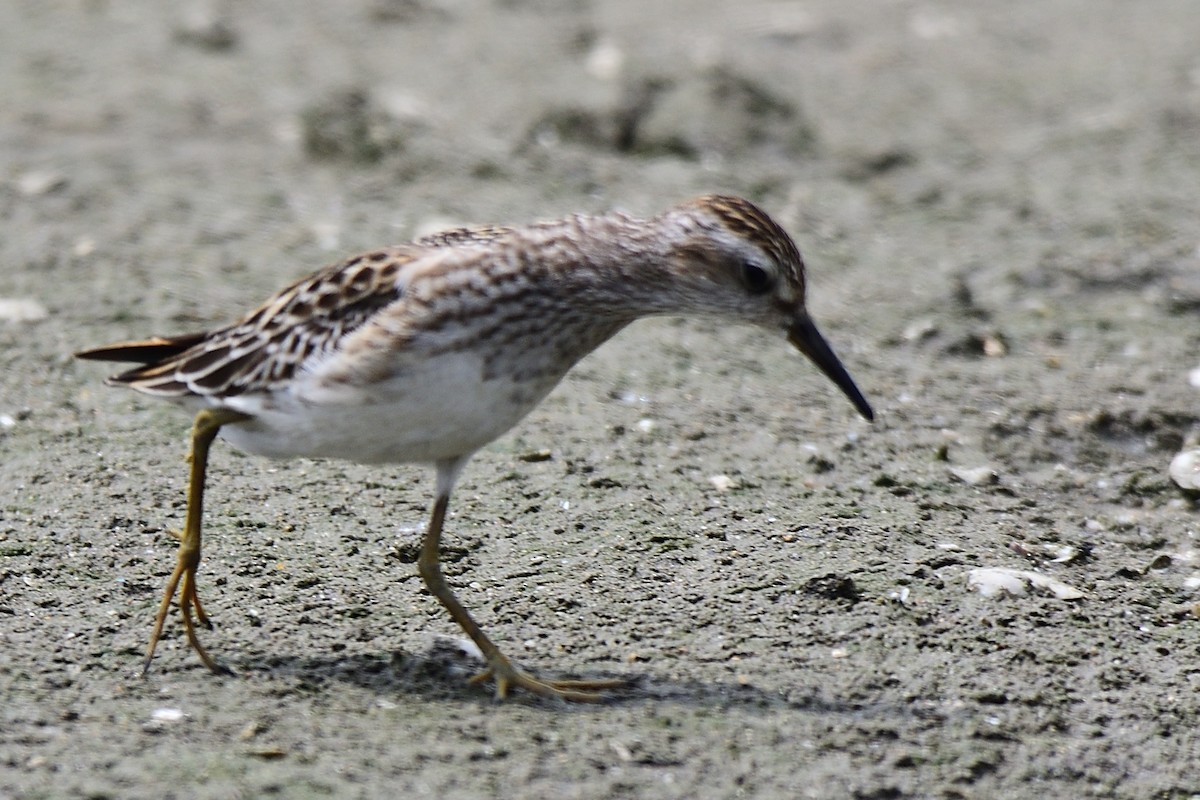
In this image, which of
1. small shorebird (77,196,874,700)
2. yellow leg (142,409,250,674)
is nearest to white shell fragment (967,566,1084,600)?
small shorebird (77,196,874,700)

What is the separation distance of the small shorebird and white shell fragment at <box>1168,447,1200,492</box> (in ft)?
6.08

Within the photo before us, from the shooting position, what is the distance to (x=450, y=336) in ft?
13.8

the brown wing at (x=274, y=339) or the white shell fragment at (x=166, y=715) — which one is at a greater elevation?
the brown wing at (x=274, y=339)

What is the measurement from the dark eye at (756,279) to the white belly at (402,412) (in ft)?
2.07

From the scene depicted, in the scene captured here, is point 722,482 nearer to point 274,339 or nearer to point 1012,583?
point 1012,583

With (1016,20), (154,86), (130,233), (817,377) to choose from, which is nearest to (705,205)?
(817,377)

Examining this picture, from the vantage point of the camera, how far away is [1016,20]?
10.9 metres

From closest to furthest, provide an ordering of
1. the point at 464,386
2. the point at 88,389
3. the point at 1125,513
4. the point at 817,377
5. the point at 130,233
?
the point at 464,386 → the point at 1125,513 → the point at 88,389 → the point at 817,377 → the point at 130,233

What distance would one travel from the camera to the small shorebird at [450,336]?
13.8 feet

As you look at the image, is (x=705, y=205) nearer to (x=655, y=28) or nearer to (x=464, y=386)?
(x=464, y=386)

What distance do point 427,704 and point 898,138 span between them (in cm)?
591

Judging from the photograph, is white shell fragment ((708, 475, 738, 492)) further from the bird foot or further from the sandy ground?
the bird foot

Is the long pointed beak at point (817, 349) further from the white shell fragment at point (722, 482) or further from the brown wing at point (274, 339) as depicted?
the brown wing at point (274, 339)

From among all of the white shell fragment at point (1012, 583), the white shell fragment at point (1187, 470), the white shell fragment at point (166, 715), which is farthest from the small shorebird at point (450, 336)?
the white shell fragment at point (1187, 470)
